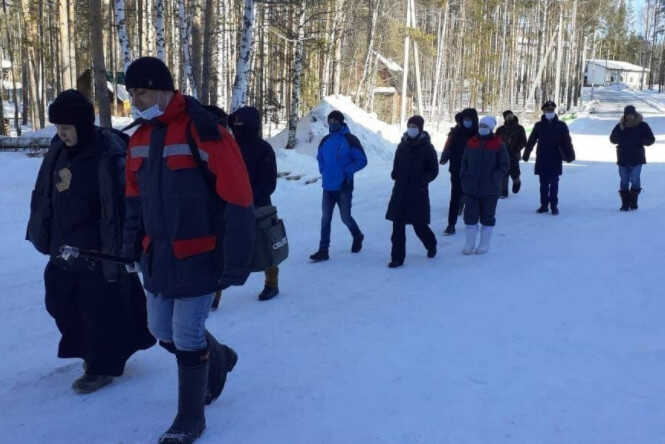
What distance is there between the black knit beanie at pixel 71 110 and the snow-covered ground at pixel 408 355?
1.67 m

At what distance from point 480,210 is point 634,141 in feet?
13.9

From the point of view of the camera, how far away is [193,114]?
2.90 meters

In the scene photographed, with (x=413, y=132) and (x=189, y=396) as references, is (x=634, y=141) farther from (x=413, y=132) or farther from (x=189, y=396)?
(x=189, y=396)

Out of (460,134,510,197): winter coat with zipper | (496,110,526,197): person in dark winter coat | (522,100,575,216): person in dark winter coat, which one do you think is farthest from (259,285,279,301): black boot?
(496,110,526,197): person in dark winter coat

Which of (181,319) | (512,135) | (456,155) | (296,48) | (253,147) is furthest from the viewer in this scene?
(296,48)

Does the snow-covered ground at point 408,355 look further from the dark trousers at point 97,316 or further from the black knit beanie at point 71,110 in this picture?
the black knit beanie at point 71,110

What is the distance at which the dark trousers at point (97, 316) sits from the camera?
149 inches

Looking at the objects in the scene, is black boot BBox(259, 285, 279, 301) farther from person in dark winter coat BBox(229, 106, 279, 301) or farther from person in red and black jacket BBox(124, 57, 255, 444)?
person in red and black jacket BBox(124, 57, 255, 444)

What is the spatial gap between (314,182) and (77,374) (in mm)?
9945

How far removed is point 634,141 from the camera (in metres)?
10.3

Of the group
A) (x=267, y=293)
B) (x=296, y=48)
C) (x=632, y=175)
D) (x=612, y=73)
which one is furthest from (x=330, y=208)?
(x=612, y=73)

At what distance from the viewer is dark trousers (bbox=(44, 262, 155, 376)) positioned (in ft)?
12.4

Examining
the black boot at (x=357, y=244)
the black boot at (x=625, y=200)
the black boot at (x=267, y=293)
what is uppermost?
the black boot at (x=625, y=200)

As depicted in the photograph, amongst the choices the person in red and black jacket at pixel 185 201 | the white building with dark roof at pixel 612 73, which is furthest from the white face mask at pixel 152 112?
the white building with dark roof at pixel 612 73
